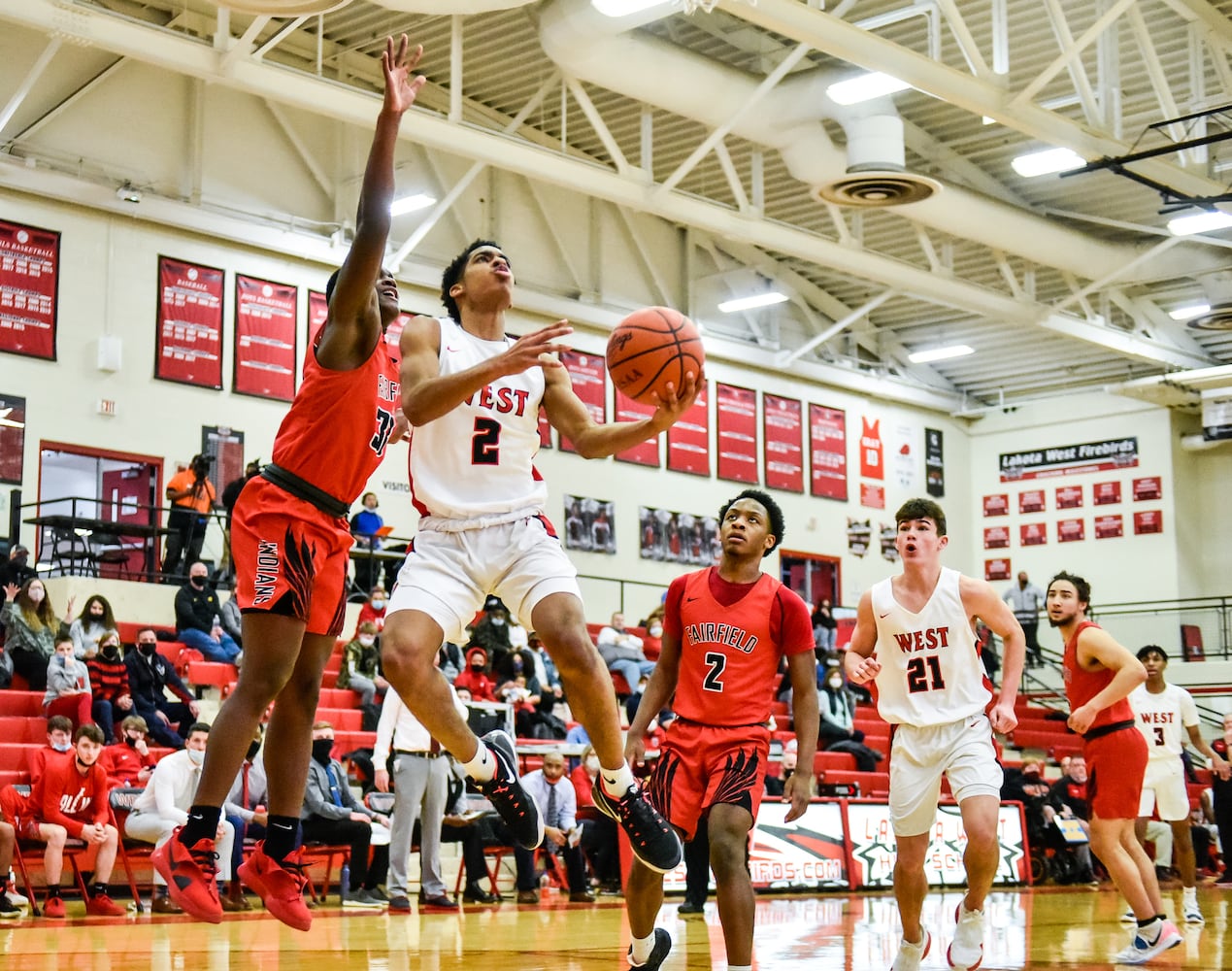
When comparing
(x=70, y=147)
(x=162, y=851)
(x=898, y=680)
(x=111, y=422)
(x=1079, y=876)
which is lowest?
(x=1079, y=876)

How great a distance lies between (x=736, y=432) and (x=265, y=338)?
30.0 ft

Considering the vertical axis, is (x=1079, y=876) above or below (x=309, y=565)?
below

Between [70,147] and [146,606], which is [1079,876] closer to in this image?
[146,606]

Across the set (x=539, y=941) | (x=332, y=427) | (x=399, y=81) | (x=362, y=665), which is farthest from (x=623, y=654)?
(x=399, y=81)

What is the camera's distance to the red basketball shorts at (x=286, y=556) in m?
5.13

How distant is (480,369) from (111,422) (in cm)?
1507

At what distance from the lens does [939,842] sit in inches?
612

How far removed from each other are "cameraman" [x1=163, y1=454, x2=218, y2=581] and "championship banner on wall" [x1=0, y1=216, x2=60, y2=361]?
8.08 feet

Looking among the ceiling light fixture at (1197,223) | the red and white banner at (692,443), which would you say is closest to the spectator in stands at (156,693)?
the red and white banner at (692,443)

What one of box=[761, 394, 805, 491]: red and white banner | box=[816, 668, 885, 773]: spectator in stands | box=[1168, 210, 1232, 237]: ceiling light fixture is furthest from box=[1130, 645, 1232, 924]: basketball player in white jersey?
box=[761, 394, 805, 491]: red and white banner

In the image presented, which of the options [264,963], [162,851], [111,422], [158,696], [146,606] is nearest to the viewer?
[162,851]

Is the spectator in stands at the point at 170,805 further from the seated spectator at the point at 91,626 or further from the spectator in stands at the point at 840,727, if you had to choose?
the spectator in stands at the point at 840,727

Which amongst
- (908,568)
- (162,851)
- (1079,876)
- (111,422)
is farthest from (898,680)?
(111,422)

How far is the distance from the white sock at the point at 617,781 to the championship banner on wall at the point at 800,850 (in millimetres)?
8713
